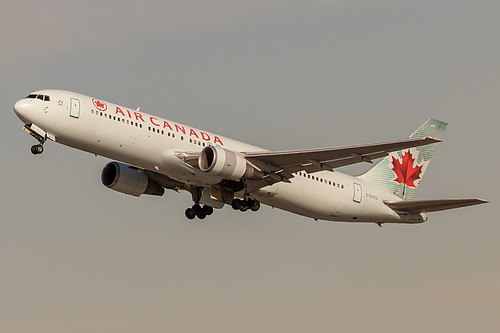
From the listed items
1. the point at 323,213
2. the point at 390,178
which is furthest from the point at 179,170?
the point at 390,178

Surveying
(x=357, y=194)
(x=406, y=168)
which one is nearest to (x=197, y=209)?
(x=357, y=194)

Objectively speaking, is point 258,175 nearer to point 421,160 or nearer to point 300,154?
point 300,154

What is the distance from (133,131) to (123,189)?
7.76m

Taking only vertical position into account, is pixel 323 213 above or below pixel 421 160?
below

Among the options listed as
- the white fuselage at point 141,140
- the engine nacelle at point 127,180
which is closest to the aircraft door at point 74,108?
the white fuselage at point 141,140

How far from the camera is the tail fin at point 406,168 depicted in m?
54.5

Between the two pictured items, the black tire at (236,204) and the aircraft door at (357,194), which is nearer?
the black tire at (236,204)

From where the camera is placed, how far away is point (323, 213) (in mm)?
49812

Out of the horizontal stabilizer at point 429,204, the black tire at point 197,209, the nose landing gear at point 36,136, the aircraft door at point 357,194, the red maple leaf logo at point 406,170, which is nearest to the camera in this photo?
the nose landing gear at point 36,136

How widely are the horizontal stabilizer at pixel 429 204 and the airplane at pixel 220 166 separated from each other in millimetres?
75

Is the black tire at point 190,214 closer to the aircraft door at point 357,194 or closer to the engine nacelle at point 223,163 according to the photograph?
the engine nacelle at point 223,163

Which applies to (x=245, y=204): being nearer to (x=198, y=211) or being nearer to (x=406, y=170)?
(x=198, y=211)

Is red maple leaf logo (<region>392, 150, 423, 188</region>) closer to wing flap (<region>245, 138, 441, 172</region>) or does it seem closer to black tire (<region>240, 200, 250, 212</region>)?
wing flap (<region>245, 138, 441, 172</region>)

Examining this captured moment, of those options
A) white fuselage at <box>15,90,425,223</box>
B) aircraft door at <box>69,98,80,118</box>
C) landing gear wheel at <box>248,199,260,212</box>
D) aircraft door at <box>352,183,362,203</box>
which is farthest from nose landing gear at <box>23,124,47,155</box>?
aircraft door at <box>352,183,362,203</box>
